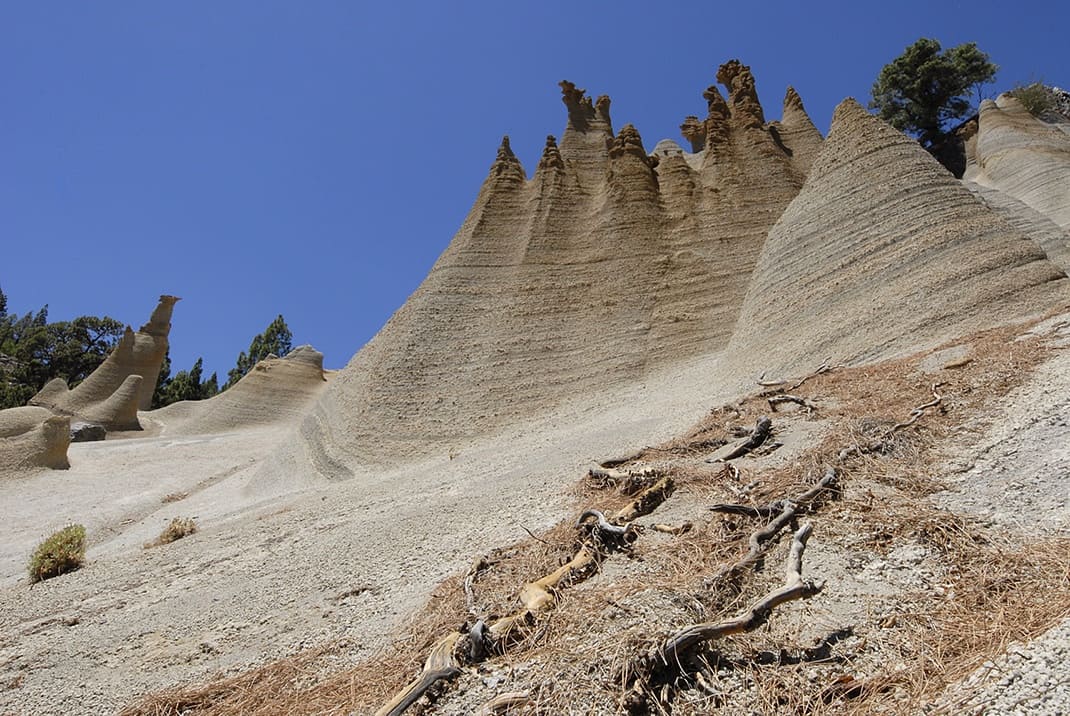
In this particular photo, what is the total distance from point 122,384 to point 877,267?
3014cm

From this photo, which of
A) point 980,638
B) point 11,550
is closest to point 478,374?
point 11,550

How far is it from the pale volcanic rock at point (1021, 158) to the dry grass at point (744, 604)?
1626 cm

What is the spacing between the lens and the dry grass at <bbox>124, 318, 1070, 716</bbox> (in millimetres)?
2625

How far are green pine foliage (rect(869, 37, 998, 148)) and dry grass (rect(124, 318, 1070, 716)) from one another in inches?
1268

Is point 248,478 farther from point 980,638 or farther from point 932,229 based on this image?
point 980,638

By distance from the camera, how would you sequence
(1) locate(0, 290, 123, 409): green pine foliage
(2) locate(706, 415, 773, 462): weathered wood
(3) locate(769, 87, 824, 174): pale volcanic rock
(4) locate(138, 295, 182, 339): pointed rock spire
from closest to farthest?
(2) locate(706, 415, 773, 462): weathered wood < (3) locate(769, 87, 824, 174): pale volcanic rock < (4) locate(138, 295, 182, 339): pointed rock spire < (1) locate(0, 290, 123, 409): green pine foliage

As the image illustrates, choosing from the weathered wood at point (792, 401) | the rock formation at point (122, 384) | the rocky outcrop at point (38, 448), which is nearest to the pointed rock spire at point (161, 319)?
the rock formation at point (122, 384)

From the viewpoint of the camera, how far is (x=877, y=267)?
1182 centimetres

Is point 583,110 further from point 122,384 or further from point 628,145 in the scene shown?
point 122,384

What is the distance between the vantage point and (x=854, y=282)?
11.9m

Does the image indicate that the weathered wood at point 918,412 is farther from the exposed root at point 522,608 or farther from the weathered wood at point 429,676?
the weathered wood at point 429,676

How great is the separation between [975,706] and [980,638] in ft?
1.60

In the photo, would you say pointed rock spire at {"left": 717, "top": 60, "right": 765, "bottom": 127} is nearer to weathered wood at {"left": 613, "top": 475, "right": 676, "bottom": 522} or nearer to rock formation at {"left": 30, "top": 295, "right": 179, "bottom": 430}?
weathered wood at {"left": 613, "top": 475, "right": 676, "bottom": 522}

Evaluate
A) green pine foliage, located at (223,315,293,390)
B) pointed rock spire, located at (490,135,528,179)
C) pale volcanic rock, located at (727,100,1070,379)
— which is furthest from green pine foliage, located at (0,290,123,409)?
pale volcanic rock, located at (727,100,1070,379)
